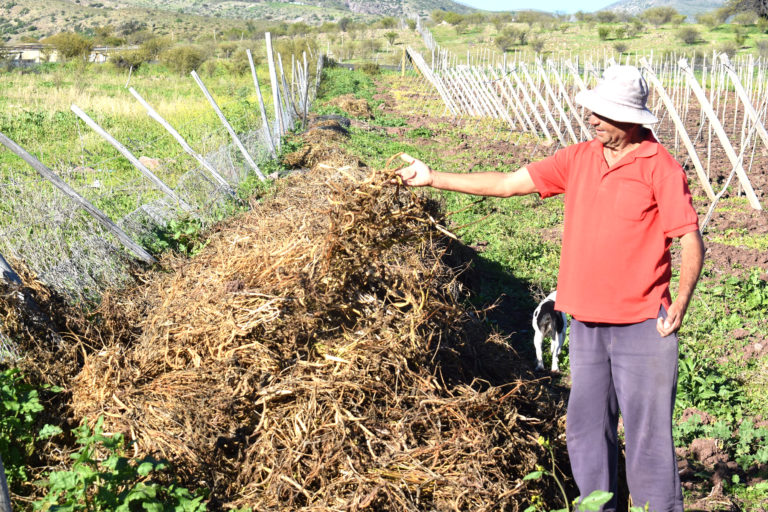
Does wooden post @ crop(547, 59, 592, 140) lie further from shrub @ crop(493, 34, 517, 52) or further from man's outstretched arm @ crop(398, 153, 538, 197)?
shrub @ crop(493, 34, 517, 52)

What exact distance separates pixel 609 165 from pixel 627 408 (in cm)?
103

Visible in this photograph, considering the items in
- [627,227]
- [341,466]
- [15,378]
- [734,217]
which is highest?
[627,227]

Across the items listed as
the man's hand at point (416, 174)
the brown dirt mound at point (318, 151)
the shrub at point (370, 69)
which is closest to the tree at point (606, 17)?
the shrub at point (370, 69)

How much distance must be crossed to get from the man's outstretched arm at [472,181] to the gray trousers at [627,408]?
0.69m

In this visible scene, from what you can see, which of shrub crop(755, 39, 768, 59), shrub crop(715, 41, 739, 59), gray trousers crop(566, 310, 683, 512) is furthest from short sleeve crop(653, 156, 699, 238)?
shrub crop(715, 41, 739, 59)

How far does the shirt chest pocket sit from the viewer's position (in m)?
2.66

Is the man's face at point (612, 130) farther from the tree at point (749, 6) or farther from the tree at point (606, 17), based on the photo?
the tree at point (606, 17)

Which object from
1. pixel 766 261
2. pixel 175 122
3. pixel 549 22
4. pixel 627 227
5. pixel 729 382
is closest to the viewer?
pixel 627 227

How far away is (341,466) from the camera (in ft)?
9.44

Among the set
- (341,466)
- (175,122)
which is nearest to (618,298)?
(341,466)

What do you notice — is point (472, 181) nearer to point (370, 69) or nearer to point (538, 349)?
point (538, 349)

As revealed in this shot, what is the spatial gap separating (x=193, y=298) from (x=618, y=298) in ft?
7.81

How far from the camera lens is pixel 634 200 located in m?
2.67

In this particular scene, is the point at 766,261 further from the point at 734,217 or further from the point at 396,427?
the point at 396,427
